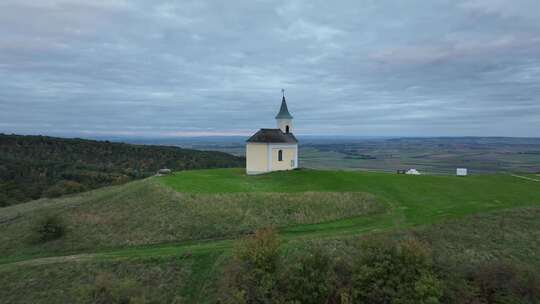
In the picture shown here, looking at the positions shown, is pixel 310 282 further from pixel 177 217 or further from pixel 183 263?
pixel 177 217

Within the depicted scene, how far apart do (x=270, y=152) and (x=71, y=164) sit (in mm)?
47899

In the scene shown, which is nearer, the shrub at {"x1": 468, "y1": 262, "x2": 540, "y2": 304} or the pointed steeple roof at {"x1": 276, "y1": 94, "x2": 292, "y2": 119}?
the shrub at {"x1": 468, "y1": 262, "x2": 540, "y2": 304}

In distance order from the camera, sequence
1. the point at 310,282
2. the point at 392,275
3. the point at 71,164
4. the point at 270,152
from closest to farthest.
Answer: the point at 392,275 < the point at 310,282 < the point at 270,152 < the point at 71,164

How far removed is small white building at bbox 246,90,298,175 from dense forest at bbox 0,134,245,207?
2526cm

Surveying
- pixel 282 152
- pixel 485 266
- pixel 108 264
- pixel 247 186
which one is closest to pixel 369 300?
pixel 485 266

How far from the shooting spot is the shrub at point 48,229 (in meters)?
26.2

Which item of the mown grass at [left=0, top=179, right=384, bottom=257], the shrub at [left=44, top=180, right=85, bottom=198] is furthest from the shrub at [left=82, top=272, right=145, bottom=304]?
the shrub at [left=44, top=180, right=85, bottom=198]

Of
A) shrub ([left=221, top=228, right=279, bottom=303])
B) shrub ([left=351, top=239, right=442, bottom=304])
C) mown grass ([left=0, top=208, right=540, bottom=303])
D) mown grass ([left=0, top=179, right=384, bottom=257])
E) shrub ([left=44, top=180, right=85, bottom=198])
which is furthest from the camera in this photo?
shrub ([left=44, top=180, right=85, bottom=198])

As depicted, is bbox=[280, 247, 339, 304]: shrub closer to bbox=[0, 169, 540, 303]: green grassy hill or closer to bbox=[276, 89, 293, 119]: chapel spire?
bbox=[0, 169, 540, 303]: green grassy hill

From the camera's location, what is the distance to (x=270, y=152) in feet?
134

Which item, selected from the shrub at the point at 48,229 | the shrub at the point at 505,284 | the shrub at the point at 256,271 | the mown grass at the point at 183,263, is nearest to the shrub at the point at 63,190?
the shrub at the point at 48,229

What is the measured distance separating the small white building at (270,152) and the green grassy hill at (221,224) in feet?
14.0

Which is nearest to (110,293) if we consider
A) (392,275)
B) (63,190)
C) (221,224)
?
(392,275)

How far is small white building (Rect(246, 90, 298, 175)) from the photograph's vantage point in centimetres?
4109
